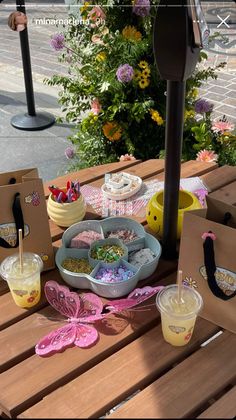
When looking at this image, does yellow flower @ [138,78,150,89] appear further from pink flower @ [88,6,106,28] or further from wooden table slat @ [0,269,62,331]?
wooden table slat @ [0,269,62,331]

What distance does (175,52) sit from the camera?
1403 mm

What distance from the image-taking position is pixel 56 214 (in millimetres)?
1864

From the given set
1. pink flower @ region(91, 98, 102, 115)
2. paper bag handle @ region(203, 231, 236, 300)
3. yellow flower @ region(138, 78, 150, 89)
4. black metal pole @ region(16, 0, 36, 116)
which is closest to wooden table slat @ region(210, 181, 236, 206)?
paper bag handle @ region(203, 231, 236, 300)

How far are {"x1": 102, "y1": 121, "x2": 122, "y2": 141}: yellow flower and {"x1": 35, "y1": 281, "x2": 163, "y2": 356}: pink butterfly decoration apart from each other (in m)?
1.69

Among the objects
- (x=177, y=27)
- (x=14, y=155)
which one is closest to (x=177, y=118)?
(x=177, y=27)

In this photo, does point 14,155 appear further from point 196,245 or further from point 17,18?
point 196,245

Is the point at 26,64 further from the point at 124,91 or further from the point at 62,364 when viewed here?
the point at 62,364

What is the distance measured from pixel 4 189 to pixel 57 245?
1.22 ft

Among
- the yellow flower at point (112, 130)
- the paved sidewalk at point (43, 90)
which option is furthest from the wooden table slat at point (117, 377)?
the paved sidewalk at point (43, 90)

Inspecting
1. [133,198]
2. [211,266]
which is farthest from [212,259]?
[133,198]

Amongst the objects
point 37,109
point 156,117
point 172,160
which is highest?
point 172,160

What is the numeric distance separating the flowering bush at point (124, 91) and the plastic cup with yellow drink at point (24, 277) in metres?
1.61

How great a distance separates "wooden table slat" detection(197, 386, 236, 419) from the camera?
3.87ft

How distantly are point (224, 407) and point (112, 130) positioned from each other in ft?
7.03
